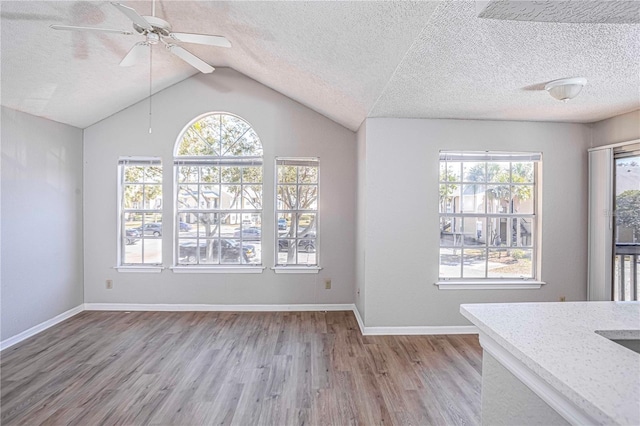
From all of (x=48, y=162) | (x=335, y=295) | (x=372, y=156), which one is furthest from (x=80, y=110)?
(x=335, y=295)

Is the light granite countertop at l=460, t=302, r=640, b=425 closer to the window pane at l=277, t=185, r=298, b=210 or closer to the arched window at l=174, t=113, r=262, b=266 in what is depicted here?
the window pane at l=277, t=185, r=298, b=210

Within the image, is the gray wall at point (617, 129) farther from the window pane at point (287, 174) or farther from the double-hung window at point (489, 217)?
the window pane at point (287, 174)

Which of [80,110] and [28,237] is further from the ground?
[80,110]

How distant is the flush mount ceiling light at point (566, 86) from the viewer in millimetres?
2410

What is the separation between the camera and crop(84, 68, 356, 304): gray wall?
4246 mm

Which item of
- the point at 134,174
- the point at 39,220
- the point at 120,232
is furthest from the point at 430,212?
the point at 39,220

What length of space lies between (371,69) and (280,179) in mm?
2203

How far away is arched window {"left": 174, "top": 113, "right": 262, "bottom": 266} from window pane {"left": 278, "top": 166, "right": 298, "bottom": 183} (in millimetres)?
280

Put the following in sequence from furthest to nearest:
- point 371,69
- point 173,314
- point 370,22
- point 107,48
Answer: point 173,314 → point 107,48 → point 371,69 → point 370,22

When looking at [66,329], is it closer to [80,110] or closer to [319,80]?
[80,110]

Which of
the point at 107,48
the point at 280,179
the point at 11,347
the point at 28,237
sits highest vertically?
the point at 107,48

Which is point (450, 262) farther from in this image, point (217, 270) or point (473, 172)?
point (217, 270)

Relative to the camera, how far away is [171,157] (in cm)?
426

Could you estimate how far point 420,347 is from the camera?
3189 mm
